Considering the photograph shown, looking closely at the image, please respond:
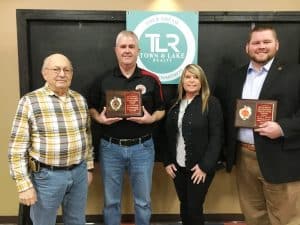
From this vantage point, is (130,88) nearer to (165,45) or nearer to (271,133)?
(165,45)

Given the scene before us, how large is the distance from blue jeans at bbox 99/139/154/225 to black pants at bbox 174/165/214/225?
0.72 feet

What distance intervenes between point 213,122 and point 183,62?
63 centimetres

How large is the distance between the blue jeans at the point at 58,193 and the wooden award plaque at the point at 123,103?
382 mm

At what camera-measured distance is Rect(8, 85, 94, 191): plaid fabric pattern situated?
1802mm

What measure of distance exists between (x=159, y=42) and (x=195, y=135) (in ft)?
2.68

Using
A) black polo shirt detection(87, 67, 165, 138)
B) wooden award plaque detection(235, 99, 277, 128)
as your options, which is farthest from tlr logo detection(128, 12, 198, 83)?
wooden award plaque detection(235, 99, 277, 128)

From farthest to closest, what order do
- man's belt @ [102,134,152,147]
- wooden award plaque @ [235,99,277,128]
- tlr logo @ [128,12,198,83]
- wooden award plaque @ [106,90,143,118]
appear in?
tlr logo @ [128,12,198,83] → man's belt @ [102,134,152,147] → wooden award plaque @ [106,90,143,118] → wooden award plaque @ [235,99,277,128]

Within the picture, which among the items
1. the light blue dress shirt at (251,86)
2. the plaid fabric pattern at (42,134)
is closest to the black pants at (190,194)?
the light blue dress shirt at (251,86)

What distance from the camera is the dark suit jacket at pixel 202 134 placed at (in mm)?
2145

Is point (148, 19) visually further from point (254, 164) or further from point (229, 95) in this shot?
point (254, 164)

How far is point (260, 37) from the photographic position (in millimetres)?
2031

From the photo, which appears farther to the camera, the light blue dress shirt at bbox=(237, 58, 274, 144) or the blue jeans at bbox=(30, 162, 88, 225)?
the light blue dress shirt at bbox=(237, 58, 274, 144)

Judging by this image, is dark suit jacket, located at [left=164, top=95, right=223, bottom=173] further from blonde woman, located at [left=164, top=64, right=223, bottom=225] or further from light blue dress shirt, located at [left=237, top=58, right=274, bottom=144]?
light blue dress shirt, located at [left=237, top=58, right=274, bottom=144]

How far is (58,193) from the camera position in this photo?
189cm
